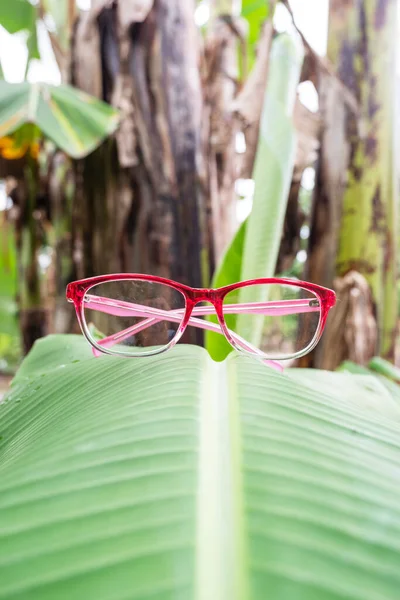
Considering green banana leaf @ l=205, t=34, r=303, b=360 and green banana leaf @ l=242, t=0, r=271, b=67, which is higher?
green banana leaf @ l=242, t=0, r=271, b=67

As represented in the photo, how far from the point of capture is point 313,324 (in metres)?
0.39

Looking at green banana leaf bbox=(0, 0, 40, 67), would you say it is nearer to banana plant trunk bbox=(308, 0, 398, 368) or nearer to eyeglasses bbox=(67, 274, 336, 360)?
banana plant trunk bbox=(308, 0, 398, 368)

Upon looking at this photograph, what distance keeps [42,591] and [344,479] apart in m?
0.11

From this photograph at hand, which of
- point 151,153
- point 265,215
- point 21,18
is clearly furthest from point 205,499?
point 21,18

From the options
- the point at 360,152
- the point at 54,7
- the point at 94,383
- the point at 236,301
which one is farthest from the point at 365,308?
the point at 54,7

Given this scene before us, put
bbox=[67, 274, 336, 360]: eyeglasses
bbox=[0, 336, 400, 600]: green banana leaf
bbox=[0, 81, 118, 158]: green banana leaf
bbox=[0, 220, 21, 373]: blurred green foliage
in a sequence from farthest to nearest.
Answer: bbox=[0, 220, 21, 373]: blurred green foliage, bbox=[0, 81, 118, 158]: green banana leaf, bbox=[67, 274, 336, 360]: eyeglasses, bbox=[0, 336, 400, 600]: green banana leaf

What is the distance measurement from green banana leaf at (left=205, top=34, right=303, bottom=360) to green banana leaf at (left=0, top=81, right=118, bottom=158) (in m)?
0.60

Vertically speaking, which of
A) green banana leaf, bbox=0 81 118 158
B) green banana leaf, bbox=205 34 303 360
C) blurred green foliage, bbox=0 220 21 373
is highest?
green banana leaf, bbox=0 81 118 158

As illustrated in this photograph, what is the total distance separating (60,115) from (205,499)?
120 cm

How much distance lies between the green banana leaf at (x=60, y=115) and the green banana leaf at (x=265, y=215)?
1.96ft

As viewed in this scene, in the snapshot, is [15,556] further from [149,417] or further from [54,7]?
[54,7]

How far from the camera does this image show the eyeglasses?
14.2 inches

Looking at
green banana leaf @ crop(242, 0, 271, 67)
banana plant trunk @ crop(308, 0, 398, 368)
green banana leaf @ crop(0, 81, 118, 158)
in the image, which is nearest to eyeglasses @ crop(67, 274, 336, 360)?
banana plant trunk @ crop(308, 0, 398, 368)

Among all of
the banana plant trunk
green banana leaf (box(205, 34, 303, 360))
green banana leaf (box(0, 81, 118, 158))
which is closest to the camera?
green banana leaf (box(205, 34, 303, 360))
